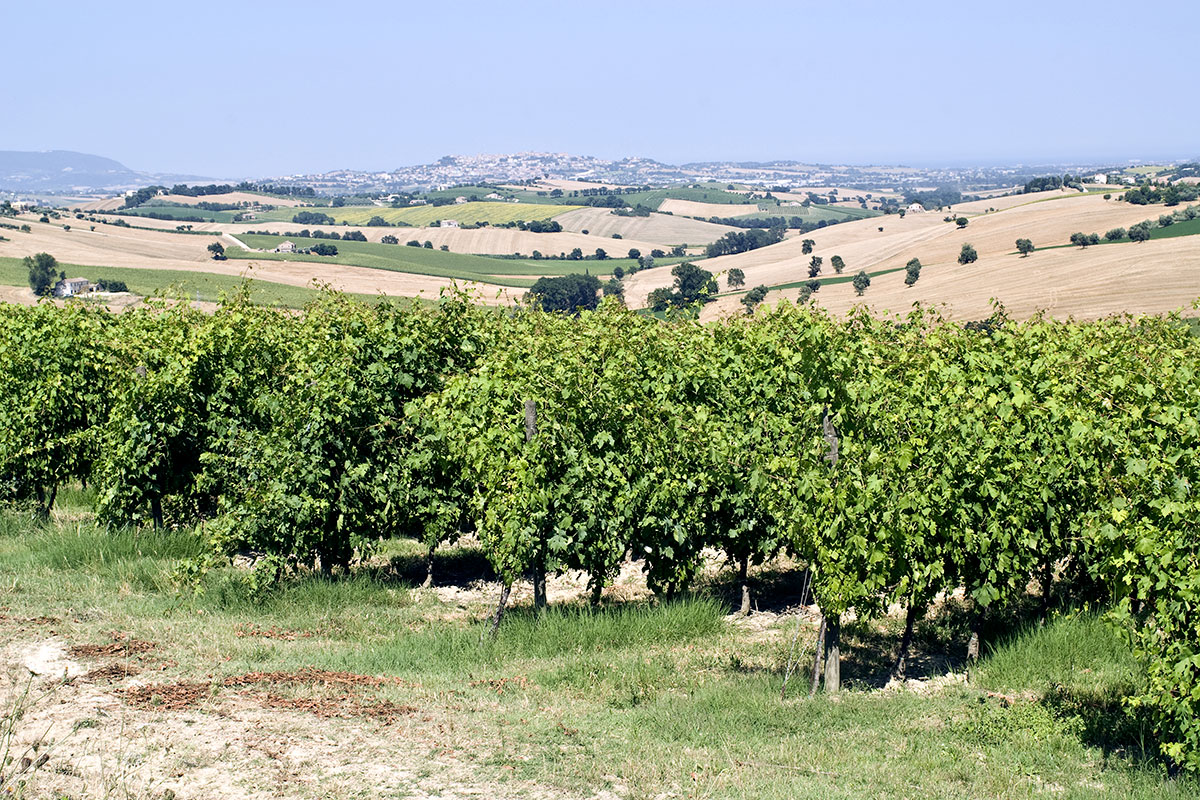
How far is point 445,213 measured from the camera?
183 metres

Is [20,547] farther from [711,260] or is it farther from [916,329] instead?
[711,260]

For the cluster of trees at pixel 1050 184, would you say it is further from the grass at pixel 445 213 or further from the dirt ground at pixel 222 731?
the dirt ground at pixel 222 731

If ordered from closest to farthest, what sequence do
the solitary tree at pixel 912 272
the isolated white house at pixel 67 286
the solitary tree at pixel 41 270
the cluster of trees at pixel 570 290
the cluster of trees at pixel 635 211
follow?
the isolated white house at pixel 67 286
the solitary tree at pixel 912 272
the cluster of trees at pixel 570 290
the solitary tree at pixel 41 270
the cluster of trees at pixel 635 211

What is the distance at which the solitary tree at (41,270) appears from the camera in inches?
3048

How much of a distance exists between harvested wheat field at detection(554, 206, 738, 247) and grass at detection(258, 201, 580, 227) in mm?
8527

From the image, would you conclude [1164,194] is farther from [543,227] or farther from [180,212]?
[180,212]

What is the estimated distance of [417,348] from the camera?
1572 centimetres

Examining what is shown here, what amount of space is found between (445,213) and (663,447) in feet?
575

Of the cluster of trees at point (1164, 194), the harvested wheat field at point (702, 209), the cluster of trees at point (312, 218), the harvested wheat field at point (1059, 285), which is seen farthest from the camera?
the harvested wheat field at point (702, 209)

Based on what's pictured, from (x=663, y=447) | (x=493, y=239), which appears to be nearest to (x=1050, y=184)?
(x=493, y=239)

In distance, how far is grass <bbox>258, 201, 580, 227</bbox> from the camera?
173 meters

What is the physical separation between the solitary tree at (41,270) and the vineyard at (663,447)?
6601cm

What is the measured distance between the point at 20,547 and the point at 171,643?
21.0 feet

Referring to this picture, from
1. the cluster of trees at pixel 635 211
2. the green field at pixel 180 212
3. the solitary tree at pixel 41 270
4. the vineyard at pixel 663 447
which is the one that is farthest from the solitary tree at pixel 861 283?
the green field at pixel 180 212
